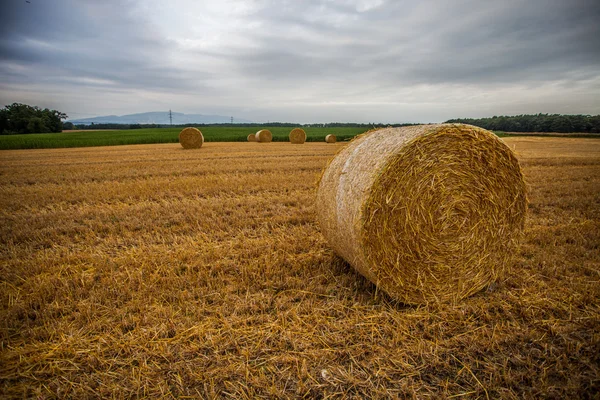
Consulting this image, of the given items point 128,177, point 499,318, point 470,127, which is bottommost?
point 499,318

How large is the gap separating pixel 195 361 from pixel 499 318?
9.35 ft

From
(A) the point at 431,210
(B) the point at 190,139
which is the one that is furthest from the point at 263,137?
(A) the point at 431,210

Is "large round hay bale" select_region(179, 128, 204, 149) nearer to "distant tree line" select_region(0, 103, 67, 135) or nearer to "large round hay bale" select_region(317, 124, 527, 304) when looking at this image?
"large round hay bale" select_region(317, 124, 527, 304)

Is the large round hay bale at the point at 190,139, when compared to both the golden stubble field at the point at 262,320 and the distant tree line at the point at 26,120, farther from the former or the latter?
the distant tree line at the point at 26,120

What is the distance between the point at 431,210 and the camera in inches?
132

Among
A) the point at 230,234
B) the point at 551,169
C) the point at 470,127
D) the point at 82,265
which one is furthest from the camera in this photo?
the point at 551,169

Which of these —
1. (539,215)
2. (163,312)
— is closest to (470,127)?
(163,312)

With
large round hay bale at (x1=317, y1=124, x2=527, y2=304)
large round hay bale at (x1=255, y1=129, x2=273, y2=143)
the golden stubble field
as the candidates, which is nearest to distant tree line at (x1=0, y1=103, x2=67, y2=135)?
large round hay bale at (x1=255, y1=129, x2=273, y2=143)

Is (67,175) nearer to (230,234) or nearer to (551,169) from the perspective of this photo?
(230,234)

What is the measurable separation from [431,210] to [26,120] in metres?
63.0

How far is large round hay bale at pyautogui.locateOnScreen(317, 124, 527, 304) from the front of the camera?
323cm

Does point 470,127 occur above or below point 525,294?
above

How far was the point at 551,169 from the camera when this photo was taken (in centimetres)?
1139

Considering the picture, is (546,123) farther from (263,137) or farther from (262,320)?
(262,320)
